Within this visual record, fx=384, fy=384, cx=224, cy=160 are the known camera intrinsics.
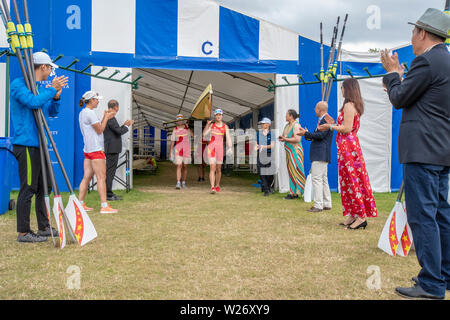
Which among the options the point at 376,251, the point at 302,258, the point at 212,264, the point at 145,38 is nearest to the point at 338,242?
the point at 376,251

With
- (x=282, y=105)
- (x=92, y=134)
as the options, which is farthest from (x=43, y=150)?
(x=282, y=105)

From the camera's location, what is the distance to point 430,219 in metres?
2.33

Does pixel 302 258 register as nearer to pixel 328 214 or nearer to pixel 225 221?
pixel 225 221

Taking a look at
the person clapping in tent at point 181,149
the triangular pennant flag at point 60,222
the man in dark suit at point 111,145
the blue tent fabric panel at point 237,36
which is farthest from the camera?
the person clapping in tent at point 181,149

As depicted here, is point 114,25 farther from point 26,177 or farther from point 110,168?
point 26,177

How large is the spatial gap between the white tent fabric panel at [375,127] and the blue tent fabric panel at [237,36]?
2.12 m

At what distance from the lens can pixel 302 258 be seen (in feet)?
10.4

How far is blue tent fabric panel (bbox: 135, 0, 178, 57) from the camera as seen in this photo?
26.1ft

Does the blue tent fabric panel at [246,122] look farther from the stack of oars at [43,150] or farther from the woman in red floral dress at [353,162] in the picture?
the stack of oars at [43,150]

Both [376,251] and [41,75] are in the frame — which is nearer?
[376,251]

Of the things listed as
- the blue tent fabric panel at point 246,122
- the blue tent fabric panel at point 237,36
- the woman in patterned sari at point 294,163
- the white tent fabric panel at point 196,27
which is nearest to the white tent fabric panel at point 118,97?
the white tent fabric panel at point 196,27

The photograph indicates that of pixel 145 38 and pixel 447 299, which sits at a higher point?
pixel 145 38

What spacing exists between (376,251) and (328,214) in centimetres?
205

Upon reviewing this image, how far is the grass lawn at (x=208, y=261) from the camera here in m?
2.41
